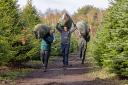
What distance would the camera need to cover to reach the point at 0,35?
1650 cm

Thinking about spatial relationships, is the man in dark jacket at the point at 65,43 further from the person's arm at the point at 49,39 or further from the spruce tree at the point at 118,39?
the spruce tree at the point at 118,39

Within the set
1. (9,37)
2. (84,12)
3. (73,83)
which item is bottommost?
(73,83)

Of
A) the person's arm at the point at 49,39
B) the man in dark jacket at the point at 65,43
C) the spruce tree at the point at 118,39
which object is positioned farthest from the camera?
the man in dark jacket at the point at 65,43

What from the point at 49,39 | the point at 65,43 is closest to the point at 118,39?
the point at 49,39

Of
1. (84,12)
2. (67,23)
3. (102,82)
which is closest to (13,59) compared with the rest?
(67,23)

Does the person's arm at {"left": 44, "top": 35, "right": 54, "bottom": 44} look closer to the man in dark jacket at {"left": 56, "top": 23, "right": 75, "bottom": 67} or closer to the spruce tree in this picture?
the man in dark jacket at {"left": 56, "top": 23, "right": 75, "bottom": 67}

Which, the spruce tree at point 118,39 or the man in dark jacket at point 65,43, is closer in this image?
the spruce tree at point 118,39

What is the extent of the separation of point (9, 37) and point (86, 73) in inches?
141

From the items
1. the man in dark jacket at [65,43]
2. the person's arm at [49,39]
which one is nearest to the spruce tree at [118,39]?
the person's arm at [49,39]

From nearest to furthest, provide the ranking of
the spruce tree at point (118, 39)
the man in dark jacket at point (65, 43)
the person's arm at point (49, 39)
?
the spruce tree at point (118, 39)
the person's arm at point (49, 39)
the man in dark jacket at point (65, 43)

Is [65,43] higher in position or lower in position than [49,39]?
lower

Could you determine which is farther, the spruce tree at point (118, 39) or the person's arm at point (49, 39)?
the person's arm at point (49, 39)

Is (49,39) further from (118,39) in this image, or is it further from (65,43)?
(118,39)

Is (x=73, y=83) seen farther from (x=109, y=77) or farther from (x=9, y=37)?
(x=9, y=37)
